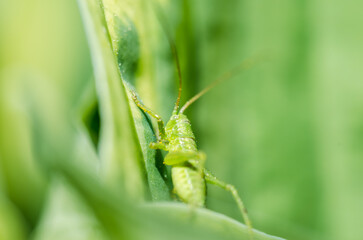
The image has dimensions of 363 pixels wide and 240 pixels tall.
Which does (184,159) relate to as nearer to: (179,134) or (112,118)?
(179,134)

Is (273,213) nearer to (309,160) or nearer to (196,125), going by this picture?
(309,160)

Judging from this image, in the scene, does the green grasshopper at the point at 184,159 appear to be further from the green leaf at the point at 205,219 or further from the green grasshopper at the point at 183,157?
the green leaf at the point at 205,219

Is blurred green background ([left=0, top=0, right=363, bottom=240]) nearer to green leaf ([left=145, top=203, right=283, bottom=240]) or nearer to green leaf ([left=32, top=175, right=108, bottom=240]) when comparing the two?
green leaf ([left=32, top=175, right=108, bottom=240])

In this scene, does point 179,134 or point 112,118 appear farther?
point 179,134

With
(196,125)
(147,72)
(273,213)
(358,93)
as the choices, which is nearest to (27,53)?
(147,72)

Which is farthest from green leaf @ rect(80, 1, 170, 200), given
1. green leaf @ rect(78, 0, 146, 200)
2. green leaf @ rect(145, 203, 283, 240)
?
green leaf @ rect(145, 203, 283, 240)

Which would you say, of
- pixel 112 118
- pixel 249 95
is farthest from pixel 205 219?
pixel 249 95
